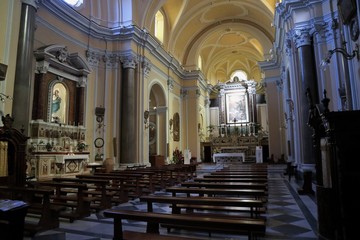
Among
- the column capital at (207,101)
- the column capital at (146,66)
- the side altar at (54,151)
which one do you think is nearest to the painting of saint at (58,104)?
the side altar at (54,151)

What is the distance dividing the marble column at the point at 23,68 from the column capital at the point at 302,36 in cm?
766

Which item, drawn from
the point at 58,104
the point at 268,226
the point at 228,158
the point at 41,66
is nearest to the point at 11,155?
the point at 41,66

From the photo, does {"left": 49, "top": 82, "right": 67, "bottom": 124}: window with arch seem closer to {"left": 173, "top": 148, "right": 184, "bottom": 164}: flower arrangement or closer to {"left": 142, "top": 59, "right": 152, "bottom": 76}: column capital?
{"left": 142, "top": 59, "right": 152, "bottom": 76}: column capital

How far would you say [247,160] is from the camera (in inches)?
709

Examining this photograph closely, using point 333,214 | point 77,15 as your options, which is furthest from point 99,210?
point 77,15

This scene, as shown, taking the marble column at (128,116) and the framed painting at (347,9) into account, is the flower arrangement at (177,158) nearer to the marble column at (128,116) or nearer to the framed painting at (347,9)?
the marble column at (128,116)

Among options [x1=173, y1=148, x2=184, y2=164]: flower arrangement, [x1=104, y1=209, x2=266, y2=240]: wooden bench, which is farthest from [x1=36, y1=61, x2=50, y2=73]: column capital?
[x1=173, y1=148, x2=184, y2=164]: flower arrangement

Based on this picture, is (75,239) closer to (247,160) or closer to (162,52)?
(162,52)

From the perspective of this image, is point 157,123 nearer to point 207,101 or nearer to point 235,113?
point 207,101

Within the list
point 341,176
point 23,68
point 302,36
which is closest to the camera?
point 341,176

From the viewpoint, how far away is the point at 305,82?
26.2 feet

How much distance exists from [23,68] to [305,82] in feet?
25.6

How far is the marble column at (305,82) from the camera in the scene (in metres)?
7.73

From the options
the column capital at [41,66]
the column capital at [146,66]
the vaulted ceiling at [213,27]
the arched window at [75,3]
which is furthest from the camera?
the vaulted ceiling at [213,27]
